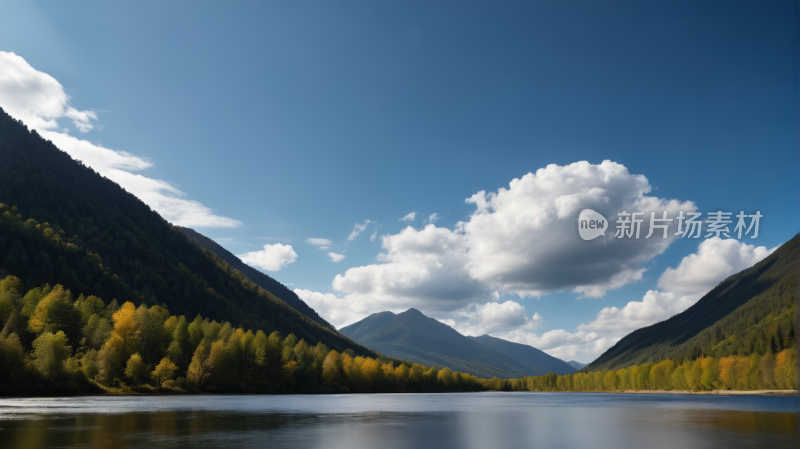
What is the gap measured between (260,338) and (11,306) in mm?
78862

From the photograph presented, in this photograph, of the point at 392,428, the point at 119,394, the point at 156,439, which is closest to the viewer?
the point at 156,439

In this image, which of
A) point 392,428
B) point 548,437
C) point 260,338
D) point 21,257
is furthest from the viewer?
point 21,257

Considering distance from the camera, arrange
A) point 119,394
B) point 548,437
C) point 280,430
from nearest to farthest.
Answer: point 548,437
point 280,430
point 119,394

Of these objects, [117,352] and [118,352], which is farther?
[118,352]

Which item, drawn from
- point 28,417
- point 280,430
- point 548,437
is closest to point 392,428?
point 280,430

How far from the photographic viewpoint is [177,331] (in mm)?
162250

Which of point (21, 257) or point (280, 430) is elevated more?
point (21, 257)

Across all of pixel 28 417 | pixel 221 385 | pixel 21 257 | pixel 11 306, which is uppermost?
pixel 21 257

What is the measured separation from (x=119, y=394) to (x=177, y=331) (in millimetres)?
38558

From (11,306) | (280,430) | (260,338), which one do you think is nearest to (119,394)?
(11,306)

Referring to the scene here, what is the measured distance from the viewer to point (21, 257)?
199625 millimetres

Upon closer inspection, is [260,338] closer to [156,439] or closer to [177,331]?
[177,331]

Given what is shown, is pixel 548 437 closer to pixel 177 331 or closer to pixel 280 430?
pixel 280 430

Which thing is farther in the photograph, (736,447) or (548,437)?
(548,437)
